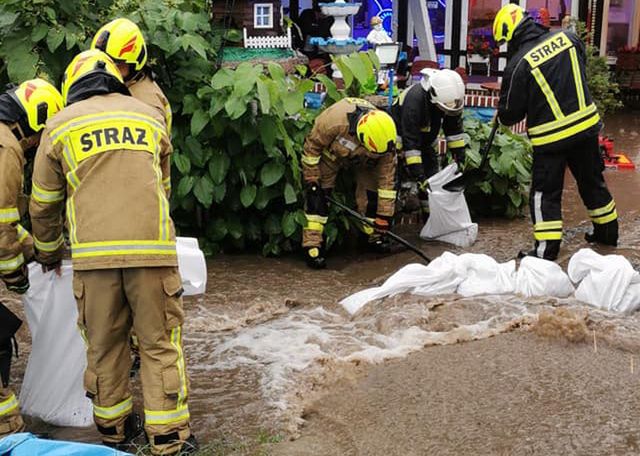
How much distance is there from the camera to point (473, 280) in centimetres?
561

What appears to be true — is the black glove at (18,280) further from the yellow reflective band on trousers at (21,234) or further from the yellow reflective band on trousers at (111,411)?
the yellow reflective band on trousers at (111,411)

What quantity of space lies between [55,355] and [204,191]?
2752mm

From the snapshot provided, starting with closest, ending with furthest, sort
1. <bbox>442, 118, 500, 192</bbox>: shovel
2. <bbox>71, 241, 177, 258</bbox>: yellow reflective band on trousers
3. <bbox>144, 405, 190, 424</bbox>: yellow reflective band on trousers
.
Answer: <bbox>71, 241, 177, 258</bbox>: yellow reflective band on trousers
<bbox>144, 405, 190, 424</bbox>: yellow reflective band on trousers
<bbox>442, 118, 500, 192</bbox>: shovel

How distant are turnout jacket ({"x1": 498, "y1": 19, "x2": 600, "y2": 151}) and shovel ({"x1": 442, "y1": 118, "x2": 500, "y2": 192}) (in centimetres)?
60

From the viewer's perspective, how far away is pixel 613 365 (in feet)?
14.2

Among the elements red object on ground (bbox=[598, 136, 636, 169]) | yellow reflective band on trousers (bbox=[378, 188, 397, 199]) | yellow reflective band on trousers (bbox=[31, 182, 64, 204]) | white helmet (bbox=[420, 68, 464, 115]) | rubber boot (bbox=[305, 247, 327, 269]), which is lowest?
rubber boot (bbox=[305, 247, 327, 269])

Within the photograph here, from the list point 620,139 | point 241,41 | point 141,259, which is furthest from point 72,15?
point 620,139

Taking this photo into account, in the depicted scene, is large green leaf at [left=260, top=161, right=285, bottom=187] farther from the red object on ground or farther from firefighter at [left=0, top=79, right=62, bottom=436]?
the red object on ground

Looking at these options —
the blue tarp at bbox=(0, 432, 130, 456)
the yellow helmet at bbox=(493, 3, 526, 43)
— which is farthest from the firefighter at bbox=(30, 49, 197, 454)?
the yellow helmet at bbox=(493, 3, 526, 43)

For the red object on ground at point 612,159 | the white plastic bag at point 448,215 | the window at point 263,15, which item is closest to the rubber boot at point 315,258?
the white plastic bag at point 448,215

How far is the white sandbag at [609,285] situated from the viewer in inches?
203

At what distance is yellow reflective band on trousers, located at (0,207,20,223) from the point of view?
3.81 m

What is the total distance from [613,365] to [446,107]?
10.5 ft

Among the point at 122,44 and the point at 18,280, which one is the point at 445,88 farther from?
the point at 18,280
